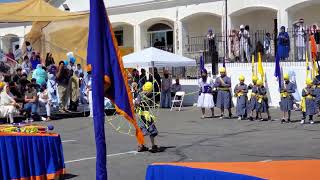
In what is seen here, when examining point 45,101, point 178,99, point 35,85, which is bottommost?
point 178,99

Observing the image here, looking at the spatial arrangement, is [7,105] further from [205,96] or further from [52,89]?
[205,96]

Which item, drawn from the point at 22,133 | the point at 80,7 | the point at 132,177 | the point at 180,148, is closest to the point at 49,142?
the point at 22,133

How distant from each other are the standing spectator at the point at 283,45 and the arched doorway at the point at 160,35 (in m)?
10.7

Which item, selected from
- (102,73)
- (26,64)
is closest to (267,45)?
(26,64)

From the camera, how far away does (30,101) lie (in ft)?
63.8

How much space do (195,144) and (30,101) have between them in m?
8.21

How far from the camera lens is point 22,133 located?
28.2ft

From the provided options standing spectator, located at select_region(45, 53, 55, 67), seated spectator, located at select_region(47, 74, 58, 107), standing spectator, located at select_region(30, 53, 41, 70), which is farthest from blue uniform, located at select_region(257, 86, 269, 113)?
standing spectator, located at select_region(30, 53, 41, 70)

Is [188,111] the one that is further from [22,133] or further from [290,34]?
[22,133]

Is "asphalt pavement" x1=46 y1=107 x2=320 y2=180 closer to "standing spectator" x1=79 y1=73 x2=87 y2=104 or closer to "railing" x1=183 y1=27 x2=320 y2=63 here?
"standing spectator" x1=79 y1=73 x2=87 y2=104

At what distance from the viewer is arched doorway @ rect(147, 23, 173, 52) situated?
1344 inches

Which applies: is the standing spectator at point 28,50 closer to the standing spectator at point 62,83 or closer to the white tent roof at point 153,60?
the standing spectator at point 62,83

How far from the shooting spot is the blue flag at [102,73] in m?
5.27

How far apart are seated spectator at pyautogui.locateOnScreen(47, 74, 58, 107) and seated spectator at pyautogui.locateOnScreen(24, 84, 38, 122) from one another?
1.26m
